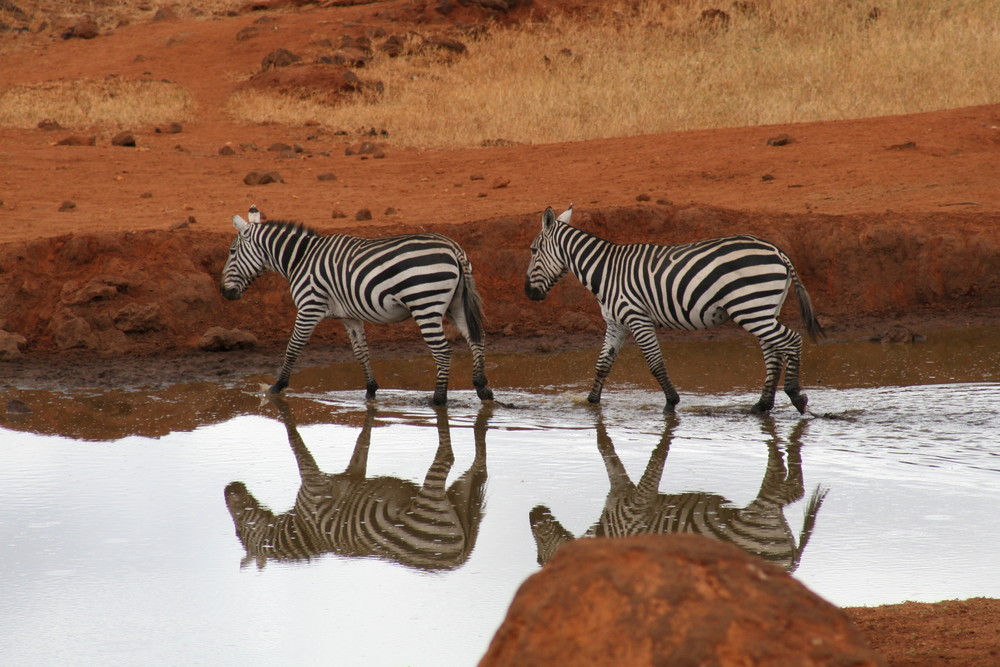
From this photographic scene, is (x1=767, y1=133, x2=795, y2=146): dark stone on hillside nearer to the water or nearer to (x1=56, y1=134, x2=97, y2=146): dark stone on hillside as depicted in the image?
the water

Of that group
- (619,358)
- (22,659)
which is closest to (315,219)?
(619,358)

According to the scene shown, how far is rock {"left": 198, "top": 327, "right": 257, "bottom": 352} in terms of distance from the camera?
10.9 metres

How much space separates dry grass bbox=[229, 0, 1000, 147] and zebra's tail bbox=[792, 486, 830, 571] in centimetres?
1365

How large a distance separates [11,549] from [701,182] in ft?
38.9

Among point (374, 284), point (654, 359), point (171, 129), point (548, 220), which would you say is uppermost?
point (171, 129)

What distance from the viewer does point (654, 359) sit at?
8.82 metres

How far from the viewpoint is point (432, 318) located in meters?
9.17

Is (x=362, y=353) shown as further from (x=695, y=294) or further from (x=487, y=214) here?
(x=487, y=214)

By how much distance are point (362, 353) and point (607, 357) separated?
2170 millimetres

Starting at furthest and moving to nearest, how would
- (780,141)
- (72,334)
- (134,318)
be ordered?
(780,141) → (134,318) → (72,334)

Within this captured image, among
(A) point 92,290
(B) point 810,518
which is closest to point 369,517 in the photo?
(B) point 810,518

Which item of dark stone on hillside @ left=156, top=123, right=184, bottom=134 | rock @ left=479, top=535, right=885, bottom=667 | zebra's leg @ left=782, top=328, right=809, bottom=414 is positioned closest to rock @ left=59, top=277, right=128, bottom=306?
zebra's leg @ left=782, top=328, right=809, bottom=414

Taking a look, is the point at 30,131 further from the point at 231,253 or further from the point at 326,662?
the point at 326,662

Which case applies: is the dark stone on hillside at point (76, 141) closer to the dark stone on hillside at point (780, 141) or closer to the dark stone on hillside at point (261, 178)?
the dark stone on hillside at point (261, 178)
